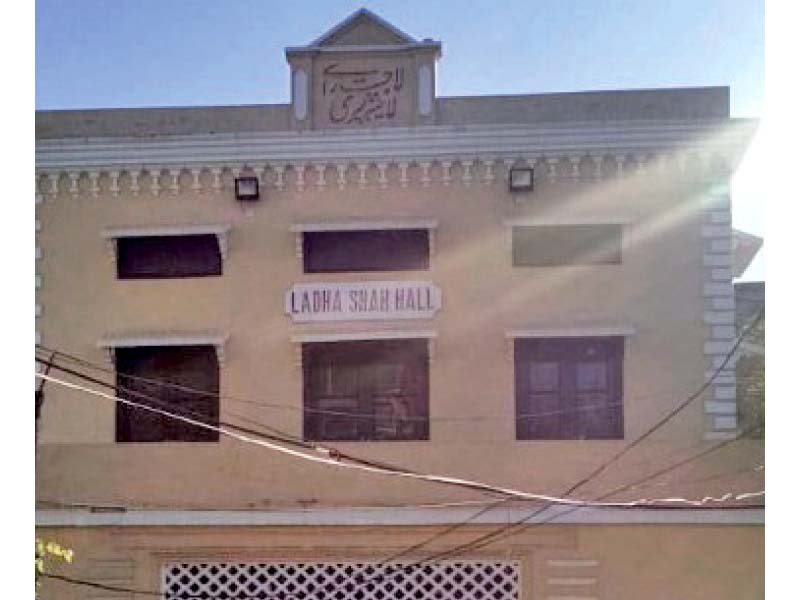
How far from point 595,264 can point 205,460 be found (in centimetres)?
165

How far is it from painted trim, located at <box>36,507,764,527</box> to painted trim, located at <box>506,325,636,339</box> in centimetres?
64

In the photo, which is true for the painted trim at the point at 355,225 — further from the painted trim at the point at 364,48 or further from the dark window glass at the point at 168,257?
the painted trim at the point at 364,48

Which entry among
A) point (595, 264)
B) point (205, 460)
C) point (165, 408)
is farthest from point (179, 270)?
point (595, 264)

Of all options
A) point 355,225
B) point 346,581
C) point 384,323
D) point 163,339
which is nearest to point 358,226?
point 355,225

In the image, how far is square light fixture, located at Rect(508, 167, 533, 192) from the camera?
309cm

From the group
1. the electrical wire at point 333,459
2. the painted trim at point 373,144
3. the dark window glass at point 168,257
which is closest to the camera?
the electrical wire at point 333,459

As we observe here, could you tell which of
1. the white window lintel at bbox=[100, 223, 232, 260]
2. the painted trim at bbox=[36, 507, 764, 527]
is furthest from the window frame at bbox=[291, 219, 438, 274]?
the painted trim at bbox=[36, 507, 764, 527]

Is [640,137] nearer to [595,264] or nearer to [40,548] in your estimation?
[595,264]

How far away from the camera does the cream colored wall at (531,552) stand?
303cm

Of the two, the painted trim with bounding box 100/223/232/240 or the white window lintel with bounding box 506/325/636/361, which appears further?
the painted trim with bounding box 100/223/232/240

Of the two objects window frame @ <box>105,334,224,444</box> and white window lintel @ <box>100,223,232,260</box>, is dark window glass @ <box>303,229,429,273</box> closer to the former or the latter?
white window lintel @ <box>100,223,232,260</box>

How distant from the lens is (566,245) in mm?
3109

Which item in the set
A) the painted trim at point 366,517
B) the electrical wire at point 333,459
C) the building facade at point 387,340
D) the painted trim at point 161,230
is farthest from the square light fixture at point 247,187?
the painted trim at point 366,517

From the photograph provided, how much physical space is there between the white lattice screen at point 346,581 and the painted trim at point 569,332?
864 mm
